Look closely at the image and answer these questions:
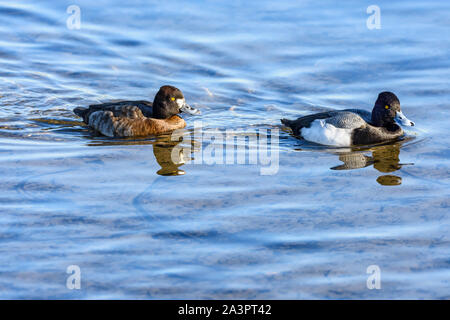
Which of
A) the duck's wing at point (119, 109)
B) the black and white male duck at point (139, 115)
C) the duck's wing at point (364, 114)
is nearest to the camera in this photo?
the duck's wing at point (364, 114)

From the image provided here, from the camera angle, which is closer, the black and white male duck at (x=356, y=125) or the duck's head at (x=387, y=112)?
the black and white male duck at (x=356, y=125)

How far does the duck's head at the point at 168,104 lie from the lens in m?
11.1

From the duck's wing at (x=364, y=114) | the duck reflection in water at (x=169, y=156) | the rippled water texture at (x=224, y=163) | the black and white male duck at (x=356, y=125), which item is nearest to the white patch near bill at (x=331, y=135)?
the black and white male duck at (x=356, y=125)

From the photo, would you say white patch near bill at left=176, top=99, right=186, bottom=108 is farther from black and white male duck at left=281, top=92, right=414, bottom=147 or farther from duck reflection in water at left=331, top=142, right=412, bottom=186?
duck reflection in water at left=331, top=142, right=412, bottom=186

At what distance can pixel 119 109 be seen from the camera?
10922 millimetres

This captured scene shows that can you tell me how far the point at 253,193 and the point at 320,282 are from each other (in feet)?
6.73

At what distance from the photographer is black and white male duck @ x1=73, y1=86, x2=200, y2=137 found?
10781 mm

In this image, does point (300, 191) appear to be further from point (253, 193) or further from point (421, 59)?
point (421, 59)

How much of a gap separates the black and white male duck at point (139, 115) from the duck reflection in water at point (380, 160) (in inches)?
104

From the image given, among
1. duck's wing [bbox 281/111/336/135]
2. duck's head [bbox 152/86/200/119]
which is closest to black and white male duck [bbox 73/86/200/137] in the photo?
duck's head [bbox 152/86/200/119]

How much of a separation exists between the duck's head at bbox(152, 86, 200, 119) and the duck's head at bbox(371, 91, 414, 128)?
8.78 feet

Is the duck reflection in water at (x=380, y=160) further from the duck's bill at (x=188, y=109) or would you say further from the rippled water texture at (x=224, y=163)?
the duck's bill at (x=188, y=109)

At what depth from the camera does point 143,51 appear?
13742mm
